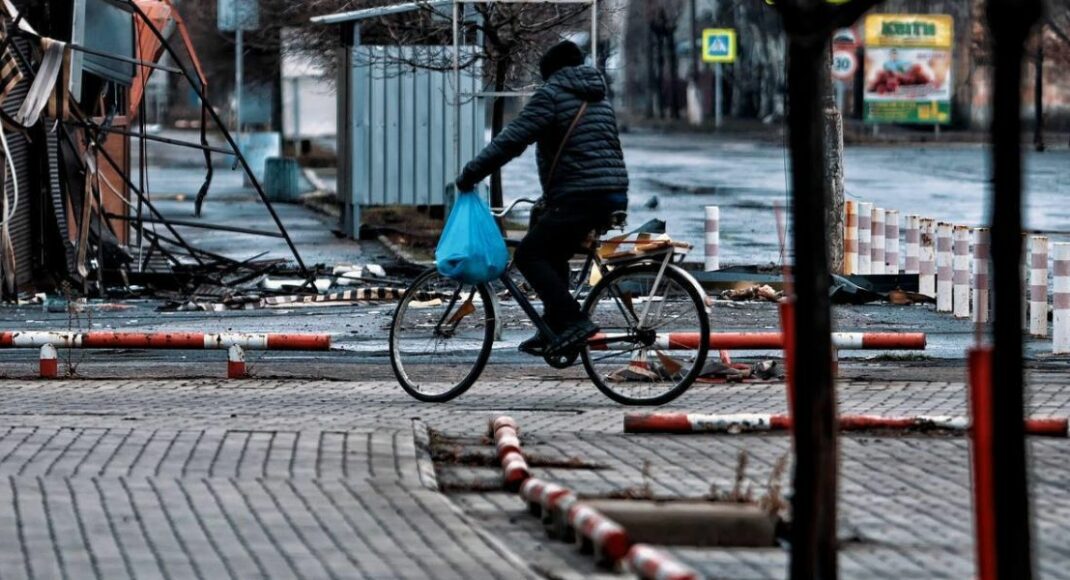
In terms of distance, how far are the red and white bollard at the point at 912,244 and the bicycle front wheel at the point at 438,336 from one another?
7.52 metres

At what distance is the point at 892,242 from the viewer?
57.0ft

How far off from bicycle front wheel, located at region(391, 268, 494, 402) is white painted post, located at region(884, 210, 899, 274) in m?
8.08

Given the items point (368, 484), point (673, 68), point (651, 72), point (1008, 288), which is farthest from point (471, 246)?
point (651, 72)

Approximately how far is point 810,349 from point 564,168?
4789 mm

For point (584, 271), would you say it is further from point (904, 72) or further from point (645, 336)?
point (904, 72)

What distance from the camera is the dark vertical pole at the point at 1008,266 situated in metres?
4.20

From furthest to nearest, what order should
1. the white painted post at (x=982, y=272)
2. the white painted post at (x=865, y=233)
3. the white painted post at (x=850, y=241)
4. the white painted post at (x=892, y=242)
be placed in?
the white painted post at (x=850, y=241)
the white painted post at (x=865, y=233)
the white painted post at (x=892, y=242)
the white painted post at (x=982, y=272)

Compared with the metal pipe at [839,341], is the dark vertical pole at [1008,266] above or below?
above

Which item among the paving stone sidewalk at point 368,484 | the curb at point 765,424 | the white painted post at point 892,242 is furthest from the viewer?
the white painted post at point 892,242

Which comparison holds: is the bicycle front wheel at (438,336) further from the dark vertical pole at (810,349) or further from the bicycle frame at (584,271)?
the dark vertical pole at (810,349)

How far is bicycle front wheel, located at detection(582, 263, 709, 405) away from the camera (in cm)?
945

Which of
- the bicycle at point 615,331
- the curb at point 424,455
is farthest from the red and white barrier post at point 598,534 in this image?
the bicycle at point 615,331

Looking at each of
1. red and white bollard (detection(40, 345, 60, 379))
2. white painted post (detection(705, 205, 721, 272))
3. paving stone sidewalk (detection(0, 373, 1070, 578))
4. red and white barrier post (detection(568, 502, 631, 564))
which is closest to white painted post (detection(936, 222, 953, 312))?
white painted post (detection(705, 205, 721, 272))

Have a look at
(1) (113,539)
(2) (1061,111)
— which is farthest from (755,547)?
(2) (1061,111)
